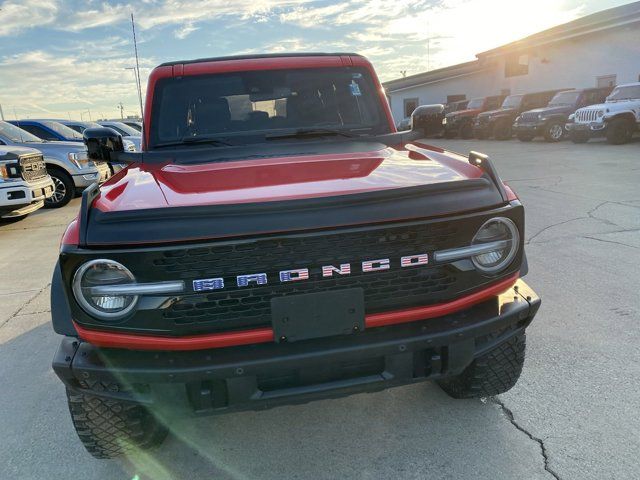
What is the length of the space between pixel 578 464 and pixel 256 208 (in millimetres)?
1759

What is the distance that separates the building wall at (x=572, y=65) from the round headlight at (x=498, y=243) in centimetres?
2202

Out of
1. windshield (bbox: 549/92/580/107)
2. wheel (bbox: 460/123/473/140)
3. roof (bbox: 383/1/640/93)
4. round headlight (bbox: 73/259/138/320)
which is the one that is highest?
roof (bbox: 383/1/640/93)

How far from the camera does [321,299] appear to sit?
1813 mm

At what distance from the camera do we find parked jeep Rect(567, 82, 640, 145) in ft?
47.4

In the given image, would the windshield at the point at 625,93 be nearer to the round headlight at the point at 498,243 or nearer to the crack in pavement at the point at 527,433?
the crack in pavement at the point at 527,433

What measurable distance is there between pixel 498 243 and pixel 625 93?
52.7 ft

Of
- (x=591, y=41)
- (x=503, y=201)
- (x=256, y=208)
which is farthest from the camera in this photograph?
(x=591, y=41)

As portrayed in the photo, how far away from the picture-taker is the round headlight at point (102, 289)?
1.76 m

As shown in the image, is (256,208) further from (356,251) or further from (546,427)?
(546,427)

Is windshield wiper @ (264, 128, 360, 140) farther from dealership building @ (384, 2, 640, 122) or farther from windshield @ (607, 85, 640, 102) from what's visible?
dealership building @ (384, 2, 640, 122)

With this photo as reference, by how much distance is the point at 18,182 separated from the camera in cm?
758

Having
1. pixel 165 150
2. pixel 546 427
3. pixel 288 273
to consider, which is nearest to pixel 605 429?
pixel 546 427

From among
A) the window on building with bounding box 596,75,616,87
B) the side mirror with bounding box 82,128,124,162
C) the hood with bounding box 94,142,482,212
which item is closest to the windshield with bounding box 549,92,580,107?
the window on building with bounding box 596,75,616,87

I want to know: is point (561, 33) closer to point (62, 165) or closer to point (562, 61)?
point (562, 61)
